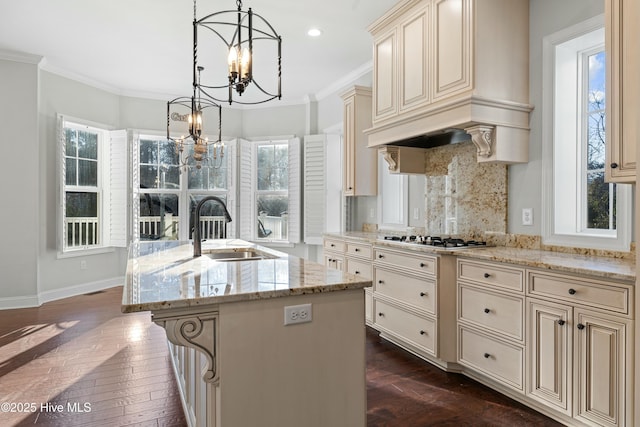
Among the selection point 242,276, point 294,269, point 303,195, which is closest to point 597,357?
point 294,269

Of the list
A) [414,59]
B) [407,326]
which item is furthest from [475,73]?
[407,326]

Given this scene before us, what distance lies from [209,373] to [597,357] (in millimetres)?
1897

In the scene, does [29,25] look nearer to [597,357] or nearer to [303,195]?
[303,195]

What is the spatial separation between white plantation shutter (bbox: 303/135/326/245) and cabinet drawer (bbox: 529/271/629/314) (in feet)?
12.0

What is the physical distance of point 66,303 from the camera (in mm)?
4855

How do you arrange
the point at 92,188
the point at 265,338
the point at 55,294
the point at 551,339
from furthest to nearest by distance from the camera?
the point at 92,188 → the point at 55,294 → the point at 551,339 → the point at 265,338

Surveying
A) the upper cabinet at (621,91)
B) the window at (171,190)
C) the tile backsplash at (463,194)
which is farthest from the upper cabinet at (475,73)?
the window at (171,190)

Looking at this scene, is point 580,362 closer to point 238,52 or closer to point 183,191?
point 238,52

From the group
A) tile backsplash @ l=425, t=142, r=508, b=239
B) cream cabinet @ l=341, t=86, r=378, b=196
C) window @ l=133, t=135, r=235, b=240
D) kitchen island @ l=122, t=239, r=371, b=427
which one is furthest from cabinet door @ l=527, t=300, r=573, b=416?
window @ l=133, t=135, r=235, b=240

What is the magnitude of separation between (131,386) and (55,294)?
325cm

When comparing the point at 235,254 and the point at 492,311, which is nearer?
the point at 492,311

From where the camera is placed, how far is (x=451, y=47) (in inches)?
111

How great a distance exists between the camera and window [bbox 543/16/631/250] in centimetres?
258

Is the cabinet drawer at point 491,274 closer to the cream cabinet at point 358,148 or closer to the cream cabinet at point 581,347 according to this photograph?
the cream cabinet at point 581,347
